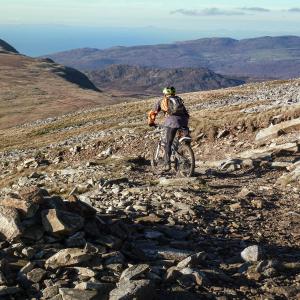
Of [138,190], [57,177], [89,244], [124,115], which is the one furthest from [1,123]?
[89,244]

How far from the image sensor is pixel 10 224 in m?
9.61

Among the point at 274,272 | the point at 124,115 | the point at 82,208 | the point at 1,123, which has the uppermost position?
the point at 82,208

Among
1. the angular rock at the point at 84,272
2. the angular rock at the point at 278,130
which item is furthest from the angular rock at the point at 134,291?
the angular rock at the point at 278,130

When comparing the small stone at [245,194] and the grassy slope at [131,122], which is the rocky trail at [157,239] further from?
the grassy slope at [131,122]

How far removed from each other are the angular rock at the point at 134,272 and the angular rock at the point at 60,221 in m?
1.68

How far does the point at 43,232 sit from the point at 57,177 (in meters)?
13.5

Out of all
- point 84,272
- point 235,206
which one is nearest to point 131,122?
point 235,206

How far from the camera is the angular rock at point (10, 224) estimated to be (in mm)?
9508

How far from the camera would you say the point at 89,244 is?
30.8 ft

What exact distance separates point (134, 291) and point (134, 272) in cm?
69

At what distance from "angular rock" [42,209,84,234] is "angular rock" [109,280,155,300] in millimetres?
2070

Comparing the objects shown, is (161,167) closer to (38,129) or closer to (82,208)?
(82,208)

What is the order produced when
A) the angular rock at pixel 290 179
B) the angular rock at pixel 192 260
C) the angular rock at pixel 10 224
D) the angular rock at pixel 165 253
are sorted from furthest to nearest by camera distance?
the angular rock at pixel 290 179, the angular rock at pixel 165 253, the angular rock at pixel 10 224, the angular rock at pixel 192 260

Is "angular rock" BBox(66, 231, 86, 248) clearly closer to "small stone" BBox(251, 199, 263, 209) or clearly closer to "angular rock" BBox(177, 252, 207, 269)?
"angular rock" BBox(177, 252, 207, 269)
